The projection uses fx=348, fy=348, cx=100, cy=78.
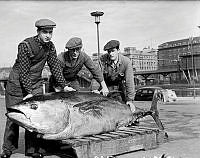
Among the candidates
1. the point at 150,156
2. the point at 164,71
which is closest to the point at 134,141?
the point at 150,156

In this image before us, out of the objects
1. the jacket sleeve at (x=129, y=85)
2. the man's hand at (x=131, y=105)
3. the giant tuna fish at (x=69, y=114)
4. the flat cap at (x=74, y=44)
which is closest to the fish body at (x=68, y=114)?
the giant tuna fish at (x=69, y=114)

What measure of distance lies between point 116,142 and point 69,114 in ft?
3.08

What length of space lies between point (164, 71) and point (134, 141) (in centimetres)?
7432

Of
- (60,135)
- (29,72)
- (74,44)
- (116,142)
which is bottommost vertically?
(116,142)

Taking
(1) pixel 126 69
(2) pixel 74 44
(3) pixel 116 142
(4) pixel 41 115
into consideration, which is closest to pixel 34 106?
Result: (4) pixel 41 115

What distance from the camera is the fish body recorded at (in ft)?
15.0

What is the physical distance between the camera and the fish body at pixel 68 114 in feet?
15.0

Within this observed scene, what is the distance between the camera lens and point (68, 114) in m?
5.02

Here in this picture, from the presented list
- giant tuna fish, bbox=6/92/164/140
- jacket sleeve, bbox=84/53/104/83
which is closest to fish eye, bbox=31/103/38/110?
giant tuna fish, bbox=6/92/164/140

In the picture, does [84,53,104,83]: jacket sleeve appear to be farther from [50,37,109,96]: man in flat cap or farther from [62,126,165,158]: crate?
[62,126,165,158]: crate

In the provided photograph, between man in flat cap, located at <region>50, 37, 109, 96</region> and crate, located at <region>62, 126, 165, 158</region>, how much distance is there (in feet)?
3.69

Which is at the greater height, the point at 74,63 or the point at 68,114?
the point at 74,63

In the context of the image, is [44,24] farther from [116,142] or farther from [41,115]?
[116,142]

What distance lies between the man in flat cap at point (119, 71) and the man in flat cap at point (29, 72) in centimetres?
133
